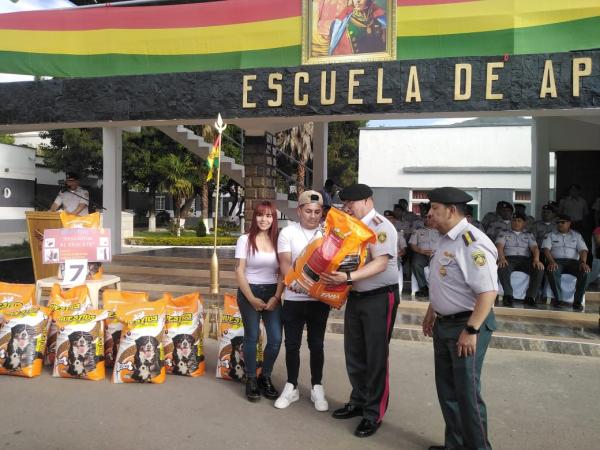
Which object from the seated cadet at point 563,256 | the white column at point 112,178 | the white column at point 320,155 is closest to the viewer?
the seated cadet at point 563,256

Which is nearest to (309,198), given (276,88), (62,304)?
(62,304)

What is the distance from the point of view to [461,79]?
6.05 meters

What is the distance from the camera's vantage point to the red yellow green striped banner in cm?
638

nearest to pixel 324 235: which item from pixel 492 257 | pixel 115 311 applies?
pixel 492 257

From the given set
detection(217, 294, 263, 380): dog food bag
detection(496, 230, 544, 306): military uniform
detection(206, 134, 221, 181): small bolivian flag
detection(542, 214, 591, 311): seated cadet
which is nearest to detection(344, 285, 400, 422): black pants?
detection(217, 294, 263, 380): dog food bag

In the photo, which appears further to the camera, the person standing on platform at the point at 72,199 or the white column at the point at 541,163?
the white column at the point at 541,163

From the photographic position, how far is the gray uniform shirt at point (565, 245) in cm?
656

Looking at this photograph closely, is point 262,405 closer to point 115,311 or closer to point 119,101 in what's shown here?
point 115,311

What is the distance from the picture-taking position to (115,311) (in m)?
4.25

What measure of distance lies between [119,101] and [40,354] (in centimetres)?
439

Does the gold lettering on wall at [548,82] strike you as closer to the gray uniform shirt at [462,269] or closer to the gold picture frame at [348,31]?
the gold picture frame at [348,31]

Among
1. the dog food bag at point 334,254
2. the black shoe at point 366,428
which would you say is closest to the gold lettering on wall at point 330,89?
the dog food bag at point 334,254

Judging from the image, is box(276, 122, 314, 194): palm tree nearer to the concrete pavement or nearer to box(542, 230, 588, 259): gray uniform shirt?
box(542, 230, 588, 259): gray uniform shirt

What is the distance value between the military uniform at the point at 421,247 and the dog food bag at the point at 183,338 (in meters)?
3.95
